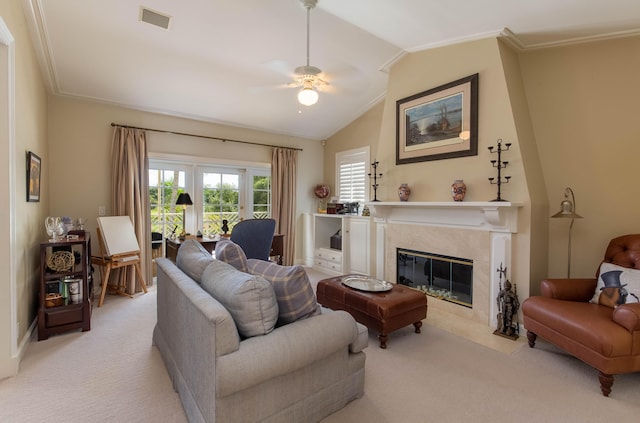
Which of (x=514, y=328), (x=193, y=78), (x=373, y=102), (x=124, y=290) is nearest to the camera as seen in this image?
(x=514, y=328)

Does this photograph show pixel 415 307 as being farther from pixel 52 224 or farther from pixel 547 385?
pixel 52 224

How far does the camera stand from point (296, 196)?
19.3 ft

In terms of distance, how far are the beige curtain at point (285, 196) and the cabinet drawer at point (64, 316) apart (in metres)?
3.11

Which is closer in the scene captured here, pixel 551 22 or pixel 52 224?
pixel 551 22

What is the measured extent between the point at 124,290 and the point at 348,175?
408 centimetres

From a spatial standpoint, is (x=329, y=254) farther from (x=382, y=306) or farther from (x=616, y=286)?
(x=616, y=286)

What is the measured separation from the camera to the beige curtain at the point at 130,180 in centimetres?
411

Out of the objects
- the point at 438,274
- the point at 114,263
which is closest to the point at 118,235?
the point at 114,263

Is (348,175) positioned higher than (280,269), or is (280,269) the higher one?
(348,175)

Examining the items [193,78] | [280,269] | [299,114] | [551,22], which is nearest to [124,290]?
[193,78]

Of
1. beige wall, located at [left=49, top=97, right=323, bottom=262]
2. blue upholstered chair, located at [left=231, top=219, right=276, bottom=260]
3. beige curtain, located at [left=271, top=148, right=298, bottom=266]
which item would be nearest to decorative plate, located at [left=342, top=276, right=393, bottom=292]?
blue upholstered chair, located at [left=231, top=219, right=276, bottom=260]

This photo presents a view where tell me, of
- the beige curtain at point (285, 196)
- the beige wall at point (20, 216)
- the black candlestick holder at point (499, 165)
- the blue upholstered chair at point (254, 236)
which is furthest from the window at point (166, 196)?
the black candlestick holder at point (499, 165)

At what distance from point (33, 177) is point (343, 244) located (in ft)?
13.2

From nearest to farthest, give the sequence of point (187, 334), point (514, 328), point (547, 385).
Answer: point (187, 334) < point (547, 385) < point (514, 328)
